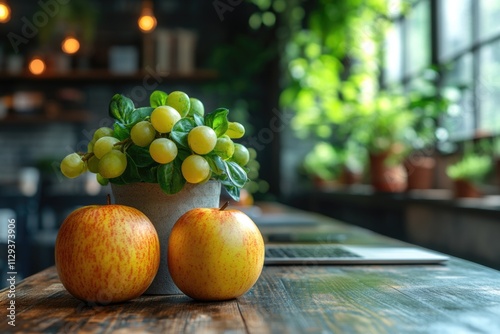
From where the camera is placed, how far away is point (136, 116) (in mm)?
946

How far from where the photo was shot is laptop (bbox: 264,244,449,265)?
1230 millimetres

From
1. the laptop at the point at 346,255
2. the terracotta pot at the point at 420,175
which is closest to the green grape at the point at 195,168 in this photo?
the laptop at the point at 346,255

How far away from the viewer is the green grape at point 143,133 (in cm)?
90

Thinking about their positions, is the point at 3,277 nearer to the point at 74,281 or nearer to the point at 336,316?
the point at 74,281

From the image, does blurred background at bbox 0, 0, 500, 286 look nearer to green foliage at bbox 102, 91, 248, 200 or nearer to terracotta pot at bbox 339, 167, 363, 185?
terracotta pot at bbox 339, 167, 363, 185

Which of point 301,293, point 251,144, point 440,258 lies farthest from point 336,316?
point 251,144

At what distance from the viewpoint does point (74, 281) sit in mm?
809

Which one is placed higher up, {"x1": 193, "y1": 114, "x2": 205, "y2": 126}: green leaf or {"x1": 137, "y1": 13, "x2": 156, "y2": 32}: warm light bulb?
{"x1": 137, "y1": 13, "x2": 156, "y2": 32}: warm light bulb

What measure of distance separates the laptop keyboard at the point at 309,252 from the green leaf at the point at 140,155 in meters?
0.47

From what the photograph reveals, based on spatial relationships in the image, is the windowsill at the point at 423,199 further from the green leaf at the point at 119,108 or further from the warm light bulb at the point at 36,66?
the warm light bulb at the point at 36,66

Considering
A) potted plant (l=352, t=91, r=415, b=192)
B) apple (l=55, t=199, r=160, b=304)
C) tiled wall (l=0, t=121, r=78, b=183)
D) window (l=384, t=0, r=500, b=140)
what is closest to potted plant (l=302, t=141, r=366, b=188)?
window (l=384, t=0, r=500, b=140)

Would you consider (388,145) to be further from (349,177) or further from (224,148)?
(224,148)

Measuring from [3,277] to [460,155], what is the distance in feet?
8.52

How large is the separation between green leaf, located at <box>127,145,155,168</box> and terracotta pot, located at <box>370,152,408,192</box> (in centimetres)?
346
